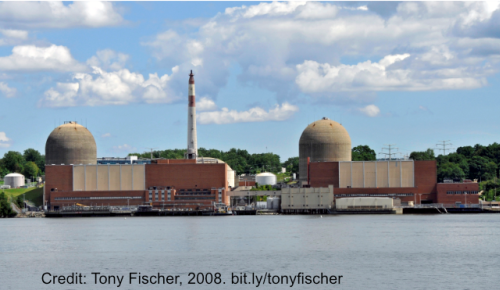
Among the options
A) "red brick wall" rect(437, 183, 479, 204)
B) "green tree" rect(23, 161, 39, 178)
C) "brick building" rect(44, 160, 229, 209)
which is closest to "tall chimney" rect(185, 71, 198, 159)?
"brick building" rect(44, 160, 229, 209)

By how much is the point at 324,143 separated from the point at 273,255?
81164mm

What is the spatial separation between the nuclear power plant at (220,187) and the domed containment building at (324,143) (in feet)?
11.1

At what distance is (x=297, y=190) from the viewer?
12075 cm

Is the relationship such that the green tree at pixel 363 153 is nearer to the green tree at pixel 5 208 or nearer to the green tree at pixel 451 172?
the green tree at pixel 451 172

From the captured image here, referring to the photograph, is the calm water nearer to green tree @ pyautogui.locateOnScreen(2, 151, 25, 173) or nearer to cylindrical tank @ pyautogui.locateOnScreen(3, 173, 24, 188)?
cylindrical tank @ pyautogui.locateOnScreen(3, 173, 24, 188)

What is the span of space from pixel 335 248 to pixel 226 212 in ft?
212

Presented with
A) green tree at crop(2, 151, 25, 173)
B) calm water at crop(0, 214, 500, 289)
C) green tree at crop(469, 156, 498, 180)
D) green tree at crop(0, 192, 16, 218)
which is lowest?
calm water at crop(0, 214, 500, 289)

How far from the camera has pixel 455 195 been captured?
117562 millimetres

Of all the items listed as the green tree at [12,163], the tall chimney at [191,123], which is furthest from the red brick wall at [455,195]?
the green tree at [12,163]

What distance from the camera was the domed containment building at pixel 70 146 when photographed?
438 feet

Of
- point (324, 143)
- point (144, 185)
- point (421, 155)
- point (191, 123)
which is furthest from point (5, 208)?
point (421, 155)

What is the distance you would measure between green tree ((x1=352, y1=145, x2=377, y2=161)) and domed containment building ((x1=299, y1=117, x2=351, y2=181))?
2658cm

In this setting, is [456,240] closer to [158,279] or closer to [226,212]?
[158,279]

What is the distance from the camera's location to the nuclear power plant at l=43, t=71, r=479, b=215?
4729 inches
